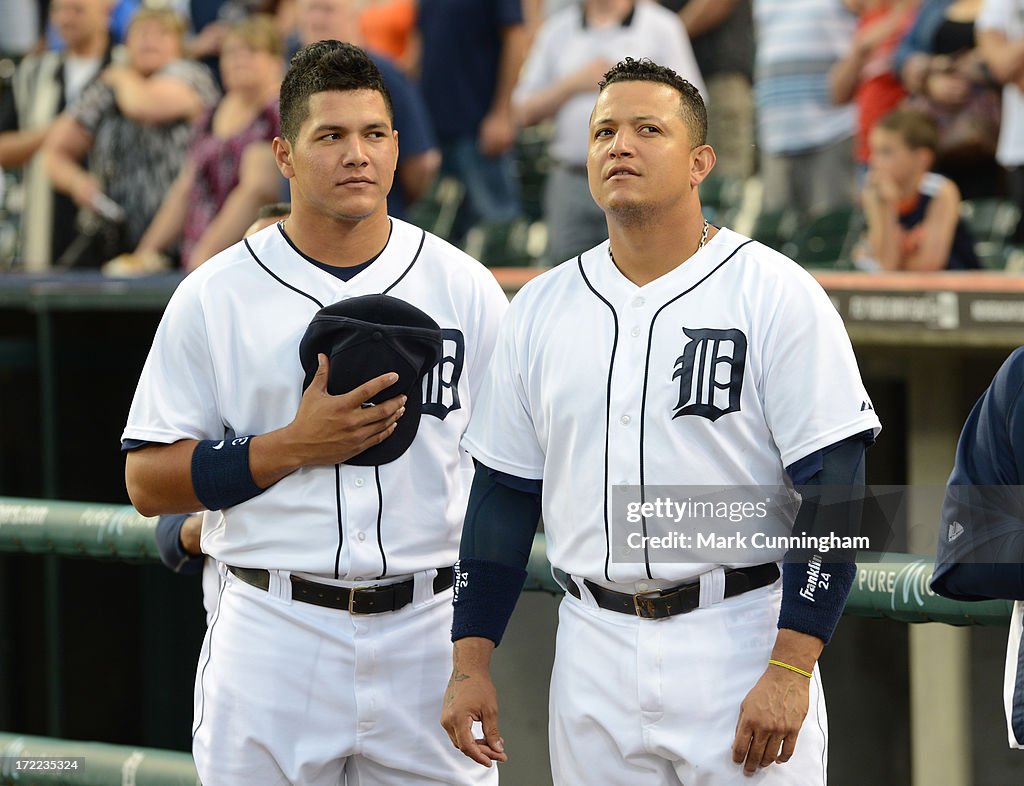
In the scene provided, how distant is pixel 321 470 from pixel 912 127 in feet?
10.5

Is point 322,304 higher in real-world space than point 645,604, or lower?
higher

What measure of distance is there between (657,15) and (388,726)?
3668 millimetres

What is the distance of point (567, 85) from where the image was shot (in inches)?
227

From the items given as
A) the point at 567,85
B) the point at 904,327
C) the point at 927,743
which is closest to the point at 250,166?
the point at 567,85

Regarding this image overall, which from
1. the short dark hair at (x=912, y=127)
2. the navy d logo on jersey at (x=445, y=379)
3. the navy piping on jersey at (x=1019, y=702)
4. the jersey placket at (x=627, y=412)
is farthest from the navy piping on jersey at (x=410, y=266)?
the short dark hair at (x=912, y=127)

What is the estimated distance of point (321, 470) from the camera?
8.04 feet

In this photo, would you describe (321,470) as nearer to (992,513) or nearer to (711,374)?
(711,374)

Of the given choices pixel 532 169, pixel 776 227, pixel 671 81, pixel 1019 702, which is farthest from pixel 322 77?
pixel 532 169

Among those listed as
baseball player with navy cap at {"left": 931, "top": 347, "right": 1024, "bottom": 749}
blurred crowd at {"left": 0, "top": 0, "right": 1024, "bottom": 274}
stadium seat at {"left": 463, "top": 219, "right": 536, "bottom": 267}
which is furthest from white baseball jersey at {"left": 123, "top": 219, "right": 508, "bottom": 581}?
stadium seat at {"left": 463, "top": 219, "right": 536, "bottom": 267}

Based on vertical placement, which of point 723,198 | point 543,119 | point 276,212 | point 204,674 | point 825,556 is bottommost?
point 204,674

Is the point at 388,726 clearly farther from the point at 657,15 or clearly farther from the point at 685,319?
the point at 657,15

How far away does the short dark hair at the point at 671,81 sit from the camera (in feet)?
7.46

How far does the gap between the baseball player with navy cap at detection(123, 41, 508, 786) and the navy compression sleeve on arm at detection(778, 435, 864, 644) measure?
0.63m

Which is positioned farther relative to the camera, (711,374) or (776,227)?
(776,227)
